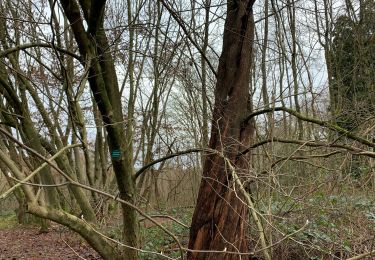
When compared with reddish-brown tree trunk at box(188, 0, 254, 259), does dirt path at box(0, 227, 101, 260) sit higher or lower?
lower

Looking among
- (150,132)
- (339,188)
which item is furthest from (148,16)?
(339,188)

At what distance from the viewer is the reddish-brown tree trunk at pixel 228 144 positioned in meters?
4.08

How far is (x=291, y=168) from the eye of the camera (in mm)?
5508

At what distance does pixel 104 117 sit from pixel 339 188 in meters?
3.07

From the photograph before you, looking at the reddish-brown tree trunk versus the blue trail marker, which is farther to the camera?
the reddish-brown tree trunk

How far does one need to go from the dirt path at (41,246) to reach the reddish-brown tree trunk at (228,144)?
132 inches

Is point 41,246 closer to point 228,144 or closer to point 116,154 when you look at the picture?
point 116,154

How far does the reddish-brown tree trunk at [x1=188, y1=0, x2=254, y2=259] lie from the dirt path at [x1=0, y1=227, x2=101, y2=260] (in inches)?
132

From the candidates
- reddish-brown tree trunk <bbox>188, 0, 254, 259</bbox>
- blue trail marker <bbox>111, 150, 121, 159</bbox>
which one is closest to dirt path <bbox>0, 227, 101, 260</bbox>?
blue trail marker <bbox>111, 150, 121, 159</bbox>

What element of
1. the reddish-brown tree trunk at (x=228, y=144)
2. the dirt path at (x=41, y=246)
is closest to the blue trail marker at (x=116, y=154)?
the reddish-brown tree trunk at (x=228, y=144)

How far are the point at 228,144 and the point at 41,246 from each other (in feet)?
21.3

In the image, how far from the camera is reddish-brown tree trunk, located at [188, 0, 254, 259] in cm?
408

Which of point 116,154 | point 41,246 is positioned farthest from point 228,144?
point 41,246

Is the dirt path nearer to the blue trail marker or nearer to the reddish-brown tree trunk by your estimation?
the blue trail marker
